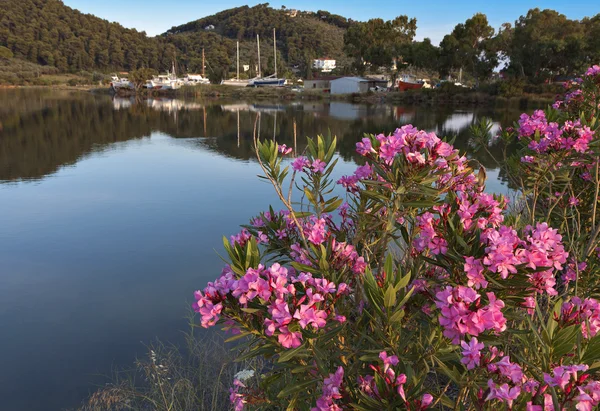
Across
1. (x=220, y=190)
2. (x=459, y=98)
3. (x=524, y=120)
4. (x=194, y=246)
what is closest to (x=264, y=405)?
(x=524, y=120)

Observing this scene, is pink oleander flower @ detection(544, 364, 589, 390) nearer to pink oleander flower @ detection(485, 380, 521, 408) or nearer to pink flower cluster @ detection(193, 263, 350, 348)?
pink oleander flower @ detection(485, 380, 521, 408)

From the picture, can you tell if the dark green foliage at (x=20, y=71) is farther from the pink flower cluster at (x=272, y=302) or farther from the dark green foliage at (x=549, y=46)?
the pink flower cluster at (x=272, y=302)

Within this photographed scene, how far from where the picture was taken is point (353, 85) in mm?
54688

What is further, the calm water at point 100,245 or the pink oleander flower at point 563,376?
the calm water at point 100,245

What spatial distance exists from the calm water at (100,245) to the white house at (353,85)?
38.2 m

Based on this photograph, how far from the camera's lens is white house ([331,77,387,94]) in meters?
54.5

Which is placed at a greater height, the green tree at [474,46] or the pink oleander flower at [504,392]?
the green tree at [474,46]

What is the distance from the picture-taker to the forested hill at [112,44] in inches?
3696

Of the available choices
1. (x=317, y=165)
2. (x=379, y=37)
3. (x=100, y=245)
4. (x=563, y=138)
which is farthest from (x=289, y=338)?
(x=379, y=37)

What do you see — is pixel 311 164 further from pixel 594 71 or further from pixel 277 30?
pixel 277 30

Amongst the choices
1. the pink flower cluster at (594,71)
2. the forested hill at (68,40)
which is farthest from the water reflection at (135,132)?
the forested hill at (68,40)

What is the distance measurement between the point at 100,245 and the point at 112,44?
113254 mm

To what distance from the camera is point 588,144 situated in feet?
9.11

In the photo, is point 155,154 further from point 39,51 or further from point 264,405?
point 39,51
